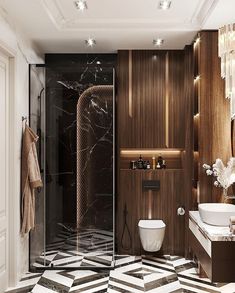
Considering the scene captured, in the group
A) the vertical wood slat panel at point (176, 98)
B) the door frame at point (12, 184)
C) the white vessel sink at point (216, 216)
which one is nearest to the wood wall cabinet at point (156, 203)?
the vertical wood slat panel at point (176, 98)

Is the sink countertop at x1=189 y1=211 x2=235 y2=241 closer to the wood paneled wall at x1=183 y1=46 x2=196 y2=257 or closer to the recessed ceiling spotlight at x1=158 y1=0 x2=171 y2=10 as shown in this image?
the wood paneled wall at x1=183 y1=46 x2=196 y2=257

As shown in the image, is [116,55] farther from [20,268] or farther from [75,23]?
[20,268]

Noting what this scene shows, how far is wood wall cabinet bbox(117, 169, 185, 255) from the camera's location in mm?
4539

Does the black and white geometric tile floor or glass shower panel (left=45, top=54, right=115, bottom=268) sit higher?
glass shower panel (left=45, top=54, right=115, bottom=268)

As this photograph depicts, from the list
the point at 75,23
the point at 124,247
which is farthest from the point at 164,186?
the point at 75,23

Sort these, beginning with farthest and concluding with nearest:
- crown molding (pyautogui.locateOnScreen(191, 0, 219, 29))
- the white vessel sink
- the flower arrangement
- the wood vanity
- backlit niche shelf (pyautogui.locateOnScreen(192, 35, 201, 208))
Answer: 1. backlit niche shelf (pyautogui.locateOnScreen(192, 35, 201, 208))
2. the flower arrangement
3. crown molding (pyautogui.locateOnScreen(191, 0, 219, 29))
4. the white vessel sink
5. the wood vanity

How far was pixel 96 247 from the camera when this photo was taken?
4250 mm

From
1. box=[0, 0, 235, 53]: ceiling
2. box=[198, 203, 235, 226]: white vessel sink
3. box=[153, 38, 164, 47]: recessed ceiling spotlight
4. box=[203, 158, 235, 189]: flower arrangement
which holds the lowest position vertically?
box=[198, 203, 235, 226]: white vessel sink

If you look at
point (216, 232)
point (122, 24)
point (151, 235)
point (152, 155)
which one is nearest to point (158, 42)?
point (122, 24)

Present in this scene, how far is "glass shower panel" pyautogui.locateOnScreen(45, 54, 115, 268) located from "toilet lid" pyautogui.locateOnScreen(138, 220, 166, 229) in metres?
0.39

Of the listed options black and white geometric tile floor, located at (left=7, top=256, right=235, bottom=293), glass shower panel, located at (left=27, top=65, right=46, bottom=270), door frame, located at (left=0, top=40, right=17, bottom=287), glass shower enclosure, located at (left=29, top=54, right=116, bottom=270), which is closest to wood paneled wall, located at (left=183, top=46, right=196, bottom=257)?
black and white geometric tile floor, located at (left=7, top=256, right=235, bottom=293)

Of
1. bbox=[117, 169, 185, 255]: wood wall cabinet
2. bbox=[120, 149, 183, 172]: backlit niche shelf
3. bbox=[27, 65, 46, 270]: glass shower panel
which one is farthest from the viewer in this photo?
bbox=[120, 149, 183, 172]: backlit niche shelf

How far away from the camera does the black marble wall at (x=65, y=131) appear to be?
4.21 m

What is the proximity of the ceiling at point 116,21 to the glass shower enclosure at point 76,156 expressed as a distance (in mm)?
378
